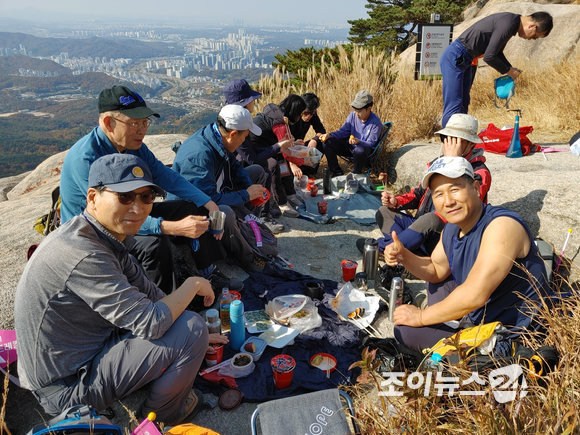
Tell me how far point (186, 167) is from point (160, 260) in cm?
108

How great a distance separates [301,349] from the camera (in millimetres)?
2922

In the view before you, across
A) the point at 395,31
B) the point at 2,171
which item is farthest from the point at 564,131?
the point at 2,171

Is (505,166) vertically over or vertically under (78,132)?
over

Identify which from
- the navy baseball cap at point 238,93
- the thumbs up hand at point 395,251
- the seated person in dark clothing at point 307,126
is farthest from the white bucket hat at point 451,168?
the seated person in dark clothing at point 307,126

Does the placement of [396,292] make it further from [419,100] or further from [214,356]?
[419,100]

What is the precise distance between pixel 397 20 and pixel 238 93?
627 inches

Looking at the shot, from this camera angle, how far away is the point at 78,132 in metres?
58.7

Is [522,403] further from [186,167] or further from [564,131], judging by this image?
[564,131]

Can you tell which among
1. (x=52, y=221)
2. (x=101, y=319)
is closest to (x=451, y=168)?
(x=101, y=319)

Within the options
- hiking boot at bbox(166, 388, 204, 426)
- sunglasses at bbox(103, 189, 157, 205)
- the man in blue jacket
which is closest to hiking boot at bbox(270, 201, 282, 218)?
the man in blue jacket

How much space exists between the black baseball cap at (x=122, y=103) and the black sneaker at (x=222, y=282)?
1.60 m

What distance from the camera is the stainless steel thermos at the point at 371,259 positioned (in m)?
3.79

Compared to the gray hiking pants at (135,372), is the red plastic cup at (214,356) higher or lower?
lower

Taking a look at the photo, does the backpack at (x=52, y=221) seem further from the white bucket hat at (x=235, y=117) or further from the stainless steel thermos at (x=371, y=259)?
the stainless steel thermos at (x=371, y=259)
